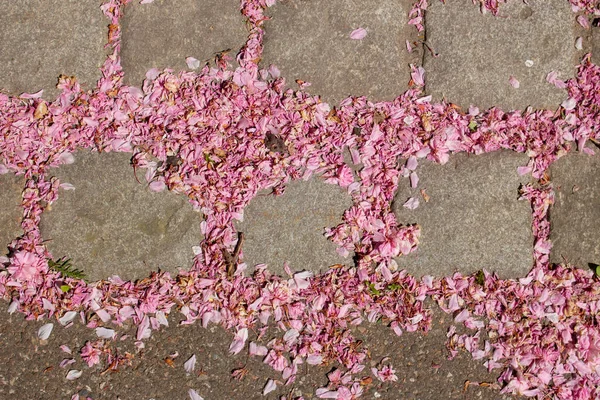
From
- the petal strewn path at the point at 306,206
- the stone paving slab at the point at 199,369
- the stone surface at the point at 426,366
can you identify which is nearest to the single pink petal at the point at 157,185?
the petal strewn path at the point at 306,206

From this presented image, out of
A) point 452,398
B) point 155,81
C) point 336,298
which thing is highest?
point 155,81

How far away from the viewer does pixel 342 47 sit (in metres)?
3.19

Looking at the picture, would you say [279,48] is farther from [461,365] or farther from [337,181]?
[461,365]

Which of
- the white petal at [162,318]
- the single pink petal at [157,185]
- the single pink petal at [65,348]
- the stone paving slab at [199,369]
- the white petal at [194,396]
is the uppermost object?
the single pink petal at [157,185]

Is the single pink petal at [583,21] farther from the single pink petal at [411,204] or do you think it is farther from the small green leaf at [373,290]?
the small green leaf at [373,290]

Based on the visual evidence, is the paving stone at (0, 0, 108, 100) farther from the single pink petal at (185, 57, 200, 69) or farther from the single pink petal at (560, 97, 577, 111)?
the single pink petal at (560, 97, 577, 111)

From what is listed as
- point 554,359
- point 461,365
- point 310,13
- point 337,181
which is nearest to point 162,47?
point 310,13

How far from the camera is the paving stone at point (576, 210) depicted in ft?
10.0

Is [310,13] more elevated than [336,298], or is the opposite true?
[310,13]

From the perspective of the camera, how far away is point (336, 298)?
9.87ft

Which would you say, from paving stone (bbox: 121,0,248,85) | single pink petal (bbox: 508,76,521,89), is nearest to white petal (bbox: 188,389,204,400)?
paving stone (bbox: 121,0,248,85)

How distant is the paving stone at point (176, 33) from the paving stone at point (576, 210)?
5.94ft

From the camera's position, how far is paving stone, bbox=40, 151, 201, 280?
10.2 feet

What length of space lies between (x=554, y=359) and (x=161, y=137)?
7.35ft
